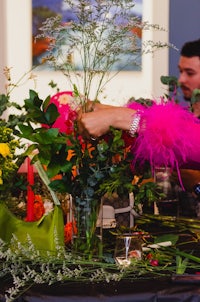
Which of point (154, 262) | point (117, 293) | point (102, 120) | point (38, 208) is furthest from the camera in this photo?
point (38, 208)

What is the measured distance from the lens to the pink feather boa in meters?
1.39

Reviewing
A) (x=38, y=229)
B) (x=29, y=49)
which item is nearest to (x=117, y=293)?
(x=38, y=229)

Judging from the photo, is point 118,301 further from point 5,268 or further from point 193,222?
point 193,222

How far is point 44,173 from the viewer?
4.48 ft

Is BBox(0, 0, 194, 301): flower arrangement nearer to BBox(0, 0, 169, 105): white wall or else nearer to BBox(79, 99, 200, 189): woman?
BBox(79, 99, 200, 189): woman

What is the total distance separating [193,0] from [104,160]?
2.94 metres

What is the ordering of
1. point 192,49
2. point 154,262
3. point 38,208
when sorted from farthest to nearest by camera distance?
point 192,49
point 38,208
point 154,262

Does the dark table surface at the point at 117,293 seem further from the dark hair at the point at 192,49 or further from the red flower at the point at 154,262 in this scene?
the dark hair at the point at 192,49

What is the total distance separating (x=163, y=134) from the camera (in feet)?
4.56

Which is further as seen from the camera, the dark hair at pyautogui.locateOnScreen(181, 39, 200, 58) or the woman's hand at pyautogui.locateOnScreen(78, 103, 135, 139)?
the dark hair at pyautogui.locateOnScreen(181, 39, 200, 58)

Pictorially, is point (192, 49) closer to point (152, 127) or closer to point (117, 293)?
point (152, 127)

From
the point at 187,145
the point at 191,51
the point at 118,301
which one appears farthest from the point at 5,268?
the point at 191,51

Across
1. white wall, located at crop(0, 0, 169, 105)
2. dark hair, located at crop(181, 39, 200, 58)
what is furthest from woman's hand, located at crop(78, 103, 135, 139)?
white wall, located at crop(0, 0, 169, 105)

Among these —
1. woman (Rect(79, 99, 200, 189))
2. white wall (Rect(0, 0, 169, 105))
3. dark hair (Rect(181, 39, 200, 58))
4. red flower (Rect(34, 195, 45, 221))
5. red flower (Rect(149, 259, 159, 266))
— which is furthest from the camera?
white wall (Rect(0, 0, 169, 105))
